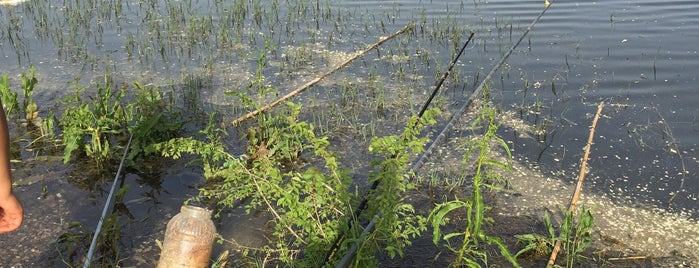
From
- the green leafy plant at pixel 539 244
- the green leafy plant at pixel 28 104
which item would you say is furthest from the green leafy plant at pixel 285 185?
the green leafy plant at pixel 28 104

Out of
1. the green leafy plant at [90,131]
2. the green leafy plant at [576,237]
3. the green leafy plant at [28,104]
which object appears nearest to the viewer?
the green leafy plant at [576,237]

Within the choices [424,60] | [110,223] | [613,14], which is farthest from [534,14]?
[110,223]

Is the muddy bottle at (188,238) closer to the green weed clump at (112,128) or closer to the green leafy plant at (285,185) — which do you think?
the green leafy plant at (285,185)

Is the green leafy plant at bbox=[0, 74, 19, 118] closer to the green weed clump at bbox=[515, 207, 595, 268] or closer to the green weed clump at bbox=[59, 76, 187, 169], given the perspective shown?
the green weed clump at bbox=[59, 76, 187, 169]

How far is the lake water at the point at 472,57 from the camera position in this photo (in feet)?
18.6

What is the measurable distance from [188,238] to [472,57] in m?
5.50

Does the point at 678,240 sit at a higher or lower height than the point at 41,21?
lower

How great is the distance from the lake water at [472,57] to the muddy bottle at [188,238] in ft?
9.63

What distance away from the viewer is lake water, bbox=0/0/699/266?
18.6ft

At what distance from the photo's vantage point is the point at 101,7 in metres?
10.5

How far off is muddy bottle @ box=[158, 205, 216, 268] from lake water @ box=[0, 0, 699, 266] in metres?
2.93

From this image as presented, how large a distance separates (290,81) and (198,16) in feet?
11.2

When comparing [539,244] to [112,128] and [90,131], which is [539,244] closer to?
[90,131]

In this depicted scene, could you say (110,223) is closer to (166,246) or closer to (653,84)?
(166,246)
